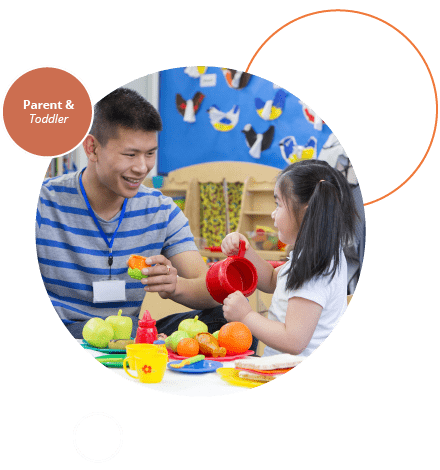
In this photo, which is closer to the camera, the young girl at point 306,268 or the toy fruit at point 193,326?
the young girl at point 306,268

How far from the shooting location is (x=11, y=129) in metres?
1.72

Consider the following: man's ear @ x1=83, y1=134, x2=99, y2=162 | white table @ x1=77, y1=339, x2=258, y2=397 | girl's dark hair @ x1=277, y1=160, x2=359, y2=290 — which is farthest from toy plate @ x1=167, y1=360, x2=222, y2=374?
man's ear @ x1=83, y1=134, x2=99, y2=162

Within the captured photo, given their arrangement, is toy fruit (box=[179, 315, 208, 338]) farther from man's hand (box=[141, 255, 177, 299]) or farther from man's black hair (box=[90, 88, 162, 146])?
man's black hair (box=[90, 88, 162, 146])

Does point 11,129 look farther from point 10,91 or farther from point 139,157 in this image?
point 139,157

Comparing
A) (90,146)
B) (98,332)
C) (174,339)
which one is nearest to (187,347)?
(174,339)

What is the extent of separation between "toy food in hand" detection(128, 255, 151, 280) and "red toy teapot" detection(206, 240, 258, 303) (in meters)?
0.21

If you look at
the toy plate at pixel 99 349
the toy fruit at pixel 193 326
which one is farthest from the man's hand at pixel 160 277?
the toy plate at pixel 99 349

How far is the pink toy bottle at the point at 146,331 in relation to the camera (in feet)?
5.94

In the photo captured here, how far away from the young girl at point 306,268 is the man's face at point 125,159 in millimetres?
421

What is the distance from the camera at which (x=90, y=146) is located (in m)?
1.81

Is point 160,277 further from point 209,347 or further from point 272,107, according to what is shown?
point 272,107

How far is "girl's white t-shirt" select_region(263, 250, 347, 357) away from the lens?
172 cm

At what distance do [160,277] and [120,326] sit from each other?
201 millimetres

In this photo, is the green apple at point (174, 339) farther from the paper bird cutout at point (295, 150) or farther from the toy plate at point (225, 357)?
the paper bird cutout at point (295, 150)
